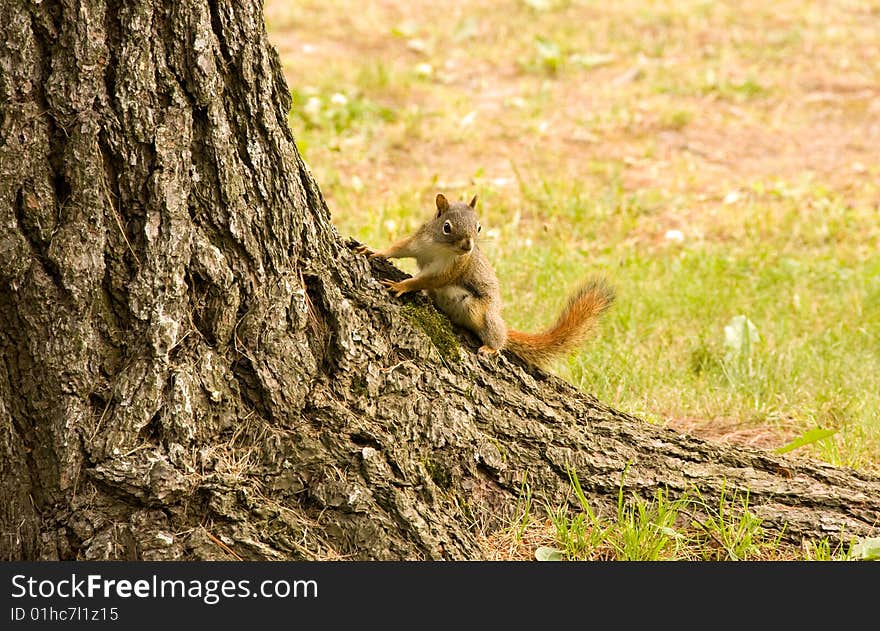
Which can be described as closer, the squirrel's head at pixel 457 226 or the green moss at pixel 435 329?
the green moss at pixel 435 329

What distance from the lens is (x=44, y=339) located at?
206 centimetres

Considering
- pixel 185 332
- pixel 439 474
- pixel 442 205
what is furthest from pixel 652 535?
pixel 442 205

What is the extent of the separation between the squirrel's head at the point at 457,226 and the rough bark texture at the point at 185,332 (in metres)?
0.66

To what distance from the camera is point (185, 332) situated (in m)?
2.17

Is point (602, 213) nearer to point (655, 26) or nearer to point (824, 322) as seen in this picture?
point (824, 322)

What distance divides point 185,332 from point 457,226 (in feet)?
3.66

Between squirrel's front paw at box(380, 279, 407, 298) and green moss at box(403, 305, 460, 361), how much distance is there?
5 centimetres

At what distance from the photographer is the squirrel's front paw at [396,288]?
2.63 m

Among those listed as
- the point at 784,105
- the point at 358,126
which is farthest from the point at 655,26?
the point at 358,126

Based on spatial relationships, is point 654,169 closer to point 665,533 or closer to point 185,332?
point 665,533

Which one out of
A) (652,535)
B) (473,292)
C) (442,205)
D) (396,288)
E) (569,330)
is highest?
(442,205)

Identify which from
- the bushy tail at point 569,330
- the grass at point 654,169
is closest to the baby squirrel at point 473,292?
the bushy tail at point 569,330

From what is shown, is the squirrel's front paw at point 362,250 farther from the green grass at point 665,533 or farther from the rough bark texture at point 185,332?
the green grass at point 665,533

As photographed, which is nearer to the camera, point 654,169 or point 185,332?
point 185,332
